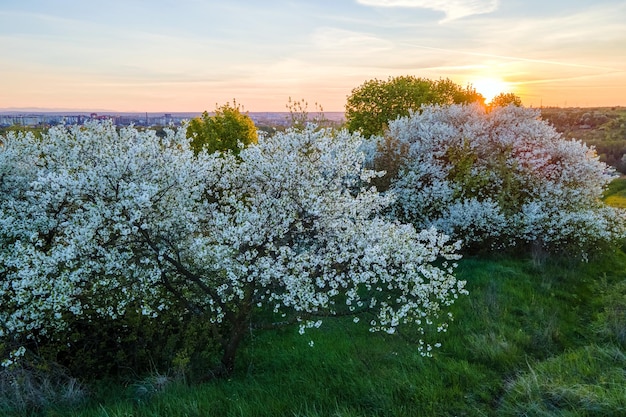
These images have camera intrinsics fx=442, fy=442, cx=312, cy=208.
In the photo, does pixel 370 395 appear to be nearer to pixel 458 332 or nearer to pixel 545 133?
pixel 458 332

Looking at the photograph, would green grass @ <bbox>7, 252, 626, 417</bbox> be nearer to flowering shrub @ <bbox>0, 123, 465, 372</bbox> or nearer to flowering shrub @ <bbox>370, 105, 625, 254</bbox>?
flowering shrub @ <bbox>0, 123, 465, 372</bbox>

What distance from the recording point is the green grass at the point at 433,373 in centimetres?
696

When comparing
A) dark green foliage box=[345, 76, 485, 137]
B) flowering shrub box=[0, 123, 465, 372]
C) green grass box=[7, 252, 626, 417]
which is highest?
dark green foliage box=[345, 76, 485, 137]

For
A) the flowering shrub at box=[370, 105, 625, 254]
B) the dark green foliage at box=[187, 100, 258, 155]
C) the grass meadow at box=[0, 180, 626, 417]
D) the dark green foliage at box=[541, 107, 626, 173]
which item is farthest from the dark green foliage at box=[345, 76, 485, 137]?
the grass meadow at box=[0, 180, 626, 417]

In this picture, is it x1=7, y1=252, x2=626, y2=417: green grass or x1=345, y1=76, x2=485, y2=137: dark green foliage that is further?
x1=345, y1=76, x2=485, y2=137: dark green foliage

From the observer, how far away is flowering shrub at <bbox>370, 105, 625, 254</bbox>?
14711 millimetres

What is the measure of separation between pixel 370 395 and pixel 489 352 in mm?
2958

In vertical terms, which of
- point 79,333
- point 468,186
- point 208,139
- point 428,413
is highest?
point 208,139

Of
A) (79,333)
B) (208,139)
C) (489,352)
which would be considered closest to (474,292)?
(489,352)

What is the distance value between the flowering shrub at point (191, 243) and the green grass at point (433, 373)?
36.1 inches

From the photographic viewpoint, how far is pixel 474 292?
11828 mm

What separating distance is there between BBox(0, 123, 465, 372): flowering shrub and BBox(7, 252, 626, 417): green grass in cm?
92

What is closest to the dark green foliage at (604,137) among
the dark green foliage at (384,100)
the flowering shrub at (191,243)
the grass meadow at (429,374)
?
the dark green foliage at (384,100)

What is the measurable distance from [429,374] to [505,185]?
999 cm
